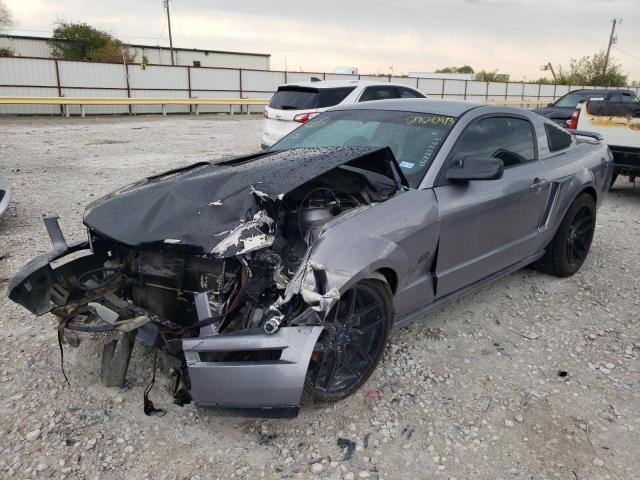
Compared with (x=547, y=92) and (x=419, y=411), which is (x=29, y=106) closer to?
(x=419, y=411)

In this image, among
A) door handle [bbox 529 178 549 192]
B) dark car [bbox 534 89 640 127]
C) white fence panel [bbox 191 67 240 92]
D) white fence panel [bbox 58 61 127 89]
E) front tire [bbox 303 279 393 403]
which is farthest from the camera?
white fence panel [bbox 191 67 240 92]

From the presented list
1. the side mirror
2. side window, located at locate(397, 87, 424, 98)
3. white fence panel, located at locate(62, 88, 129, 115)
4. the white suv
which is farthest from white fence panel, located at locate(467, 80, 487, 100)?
the side mirror

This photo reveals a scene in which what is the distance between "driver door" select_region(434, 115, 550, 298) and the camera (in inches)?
129

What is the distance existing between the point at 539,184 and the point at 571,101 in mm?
12797

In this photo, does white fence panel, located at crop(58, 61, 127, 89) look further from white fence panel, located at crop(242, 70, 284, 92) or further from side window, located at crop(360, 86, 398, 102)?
side window, located at crop(360, 86, 398, 102)

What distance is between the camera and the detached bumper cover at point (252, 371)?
2285 mm

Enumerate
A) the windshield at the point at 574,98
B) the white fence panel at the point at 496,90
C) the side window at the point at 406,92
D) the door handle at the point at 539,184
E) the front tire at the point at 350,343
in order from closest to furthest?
the front tire at the point at 350,343 → the door handle at the point at 539,184 → the side window at the point at 406,92 → the windshield at the point at 574,98 → the white fence panel at the point at 496,90

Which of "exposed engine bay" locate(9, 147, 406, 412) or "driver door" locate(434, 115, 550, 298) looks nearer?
"exposed engine bay" locate(9, 147, 406, 412)

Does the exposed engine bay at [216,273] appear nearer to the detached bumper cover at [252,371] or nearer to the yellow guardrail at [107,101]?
the detached bumper cover at [252,371]

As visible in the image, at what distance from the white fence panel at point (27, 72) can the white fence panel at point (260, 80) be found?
891cm

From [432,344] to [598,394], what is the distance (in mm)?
1019

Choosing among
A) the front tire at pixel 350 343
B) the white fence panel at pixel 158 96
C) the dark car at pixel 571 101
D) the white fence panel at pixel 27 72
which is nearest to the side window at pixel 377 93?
the dark car at pixel 571 101

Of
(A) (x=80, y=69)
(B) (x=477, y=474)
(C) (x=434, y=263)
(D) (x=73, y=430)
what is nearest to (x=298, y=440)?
(B) (x=477, y=474)

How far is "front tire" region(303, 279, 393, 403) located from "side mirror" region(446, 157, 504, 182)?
2.97 feet
